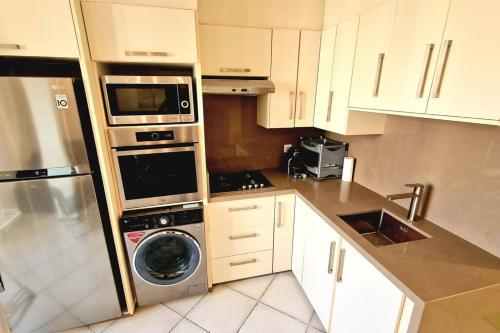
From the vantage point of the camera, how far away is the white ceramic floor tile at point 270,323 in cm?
174

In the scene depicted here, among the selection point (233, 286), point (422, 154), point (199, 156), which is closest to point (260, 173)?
point (199, 156)

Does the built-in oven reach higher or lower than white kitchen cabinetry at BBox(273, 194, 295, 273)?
higher

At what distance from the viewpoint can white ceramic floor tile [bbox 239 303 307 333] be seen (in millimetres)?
1736

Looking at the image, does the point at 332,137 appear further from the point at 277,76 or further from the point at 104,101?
the point at 104,101

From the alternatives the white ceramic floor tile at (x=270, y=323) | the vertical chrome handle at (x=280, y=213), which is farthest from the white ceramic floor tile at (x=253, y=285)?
the vertical chrome handle at (x=280, y=213)

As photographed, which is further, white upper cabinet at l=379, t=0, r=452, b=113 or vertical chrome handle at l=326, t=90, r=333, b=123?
vertical chrome handle at l=326, t=90, r=333, b=123

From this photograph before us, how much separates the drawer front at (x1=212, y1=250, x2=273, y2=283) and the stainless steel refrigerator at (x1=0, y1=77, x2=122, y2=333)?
763mm

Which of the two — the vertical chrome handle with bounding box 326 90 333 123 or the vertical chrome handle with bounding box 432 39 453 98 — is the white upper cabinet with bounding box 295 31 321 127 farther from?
the vertical chrome handle with bounding box 432 39 453 98

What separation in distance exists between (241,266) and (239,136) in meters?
1.17

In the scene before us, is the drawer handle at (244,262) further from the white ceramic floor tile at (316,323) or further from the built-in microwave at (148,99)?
the built-in microwave at (148,99)

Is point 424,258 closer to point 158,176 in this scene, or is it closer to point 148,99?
point 158,176

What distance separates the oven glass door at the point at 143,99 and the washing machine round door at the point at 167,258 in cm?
86

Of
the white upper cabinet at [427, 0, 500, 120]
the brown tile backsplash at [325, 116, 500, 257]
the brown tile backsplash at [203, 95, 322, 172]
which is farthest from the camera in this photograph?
the brown tile backsplash at [203, 95, 322, 172]

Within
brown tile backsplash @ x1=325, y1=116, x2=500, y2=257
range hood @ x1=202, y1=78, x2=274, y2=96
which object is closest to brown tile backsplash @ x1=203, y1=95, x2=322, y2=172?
range hood @ x1=202, y1=78, x2=274, y2=96
